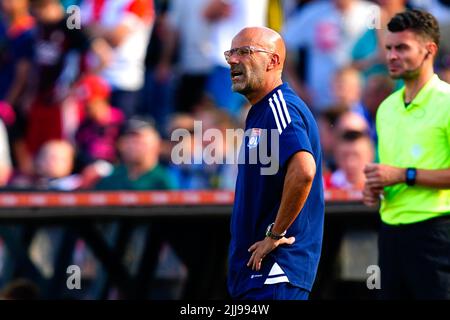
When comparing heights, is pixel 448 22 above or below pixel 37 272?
above

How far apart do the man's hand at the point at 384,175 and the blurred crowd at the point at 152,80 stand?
2780mm

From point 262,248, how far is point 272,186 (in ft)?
0.98

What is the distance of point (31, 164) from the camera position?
11133 mm

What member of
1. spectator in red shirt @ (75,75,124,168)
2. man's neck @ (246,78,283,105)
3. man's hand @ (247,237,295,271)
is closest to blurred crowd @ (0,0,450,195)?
spectator in red shirt @ (75,75,124,168)

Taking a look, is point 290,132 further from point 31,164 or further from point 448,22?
point 31,164

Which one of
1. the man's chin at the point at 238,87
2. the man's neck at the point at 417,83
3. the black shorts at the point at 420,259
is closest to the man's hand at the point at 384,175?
the black shorts at the point at 420,259

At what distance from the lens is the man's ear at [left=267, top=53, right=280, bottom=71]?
583 cm

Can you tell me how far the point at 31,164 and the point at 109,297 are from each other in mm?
1887

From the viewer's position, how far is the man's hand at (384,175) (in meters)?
6.46

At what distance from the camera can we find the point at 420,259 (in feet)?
21.3

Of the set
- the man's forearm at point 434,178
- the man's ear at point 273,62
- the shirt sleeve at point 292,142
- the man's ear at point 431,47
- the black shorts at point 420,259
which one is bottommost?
the black shorts at point 420,259

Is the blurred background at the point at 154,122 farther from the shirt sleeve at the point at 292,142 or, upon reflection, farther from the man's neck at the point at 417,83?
→ the shirt sleeve at the point at 292,142

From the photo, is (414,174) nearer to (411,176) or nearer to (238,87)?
(411,176)

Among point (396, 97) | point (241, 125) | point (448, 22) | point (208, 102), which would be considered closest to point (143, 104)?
point (208, 102)
